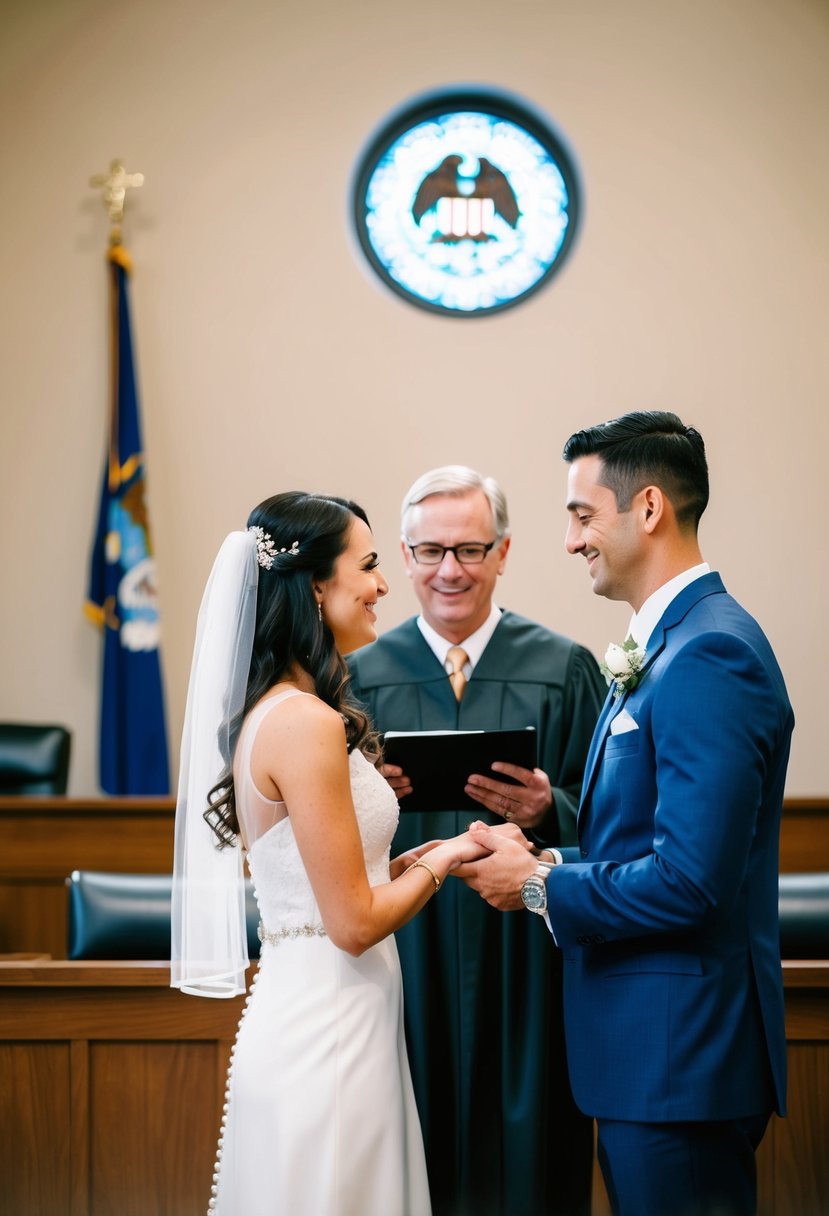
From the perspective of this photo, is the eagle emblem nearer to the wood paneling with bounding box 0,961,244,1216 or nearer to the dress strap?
the wood paneling with bounding box 0,961,244,1216

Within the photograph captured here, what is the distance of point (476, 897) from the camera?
117 inches

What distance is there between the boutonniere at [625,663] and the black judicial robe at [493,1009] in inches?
27.7

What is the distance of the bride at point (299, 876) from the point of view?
6.62 feet

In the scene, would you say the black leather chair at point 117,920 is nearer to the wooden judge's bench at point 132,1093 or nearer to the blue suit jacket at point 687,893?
the wooden judge's bench at point 132,1093

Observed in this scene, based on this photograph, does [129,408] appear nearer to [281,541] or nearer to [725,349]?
[725,349]

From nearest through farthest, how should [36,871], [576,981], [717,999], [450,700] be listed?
[717,999] < [576,981] < [450,700] < [36,871]

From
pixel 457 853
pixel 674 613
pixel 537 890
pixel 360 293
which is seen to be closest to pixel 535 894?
pixel 537 890

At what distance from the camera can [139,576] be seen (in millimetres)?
6207

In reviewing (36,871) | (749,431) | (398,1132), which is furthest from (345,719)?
(749,431)

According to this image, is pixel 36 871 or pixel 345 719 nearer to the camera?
pixel 345 719

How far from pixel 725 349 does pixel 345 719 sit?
4806 millimetres

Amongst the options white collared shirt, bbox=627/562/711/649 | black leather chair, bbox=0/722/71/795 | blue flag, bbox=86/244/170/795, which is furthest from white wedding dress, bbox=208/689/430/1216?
blue flag, bbox=86/244/170/795

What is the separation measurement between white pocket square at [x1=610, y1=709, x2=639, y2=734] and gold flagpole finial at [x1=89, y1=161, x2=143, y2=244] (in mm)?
5132

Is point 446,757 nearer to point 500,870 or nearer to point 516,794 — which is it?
point 516,794
